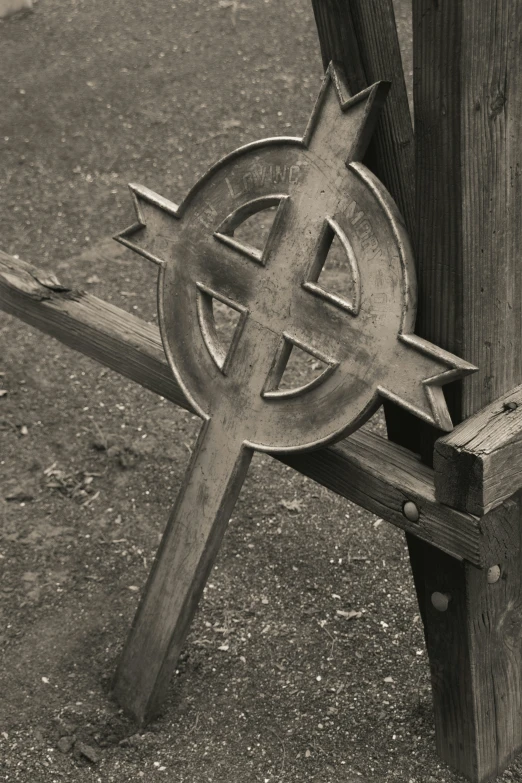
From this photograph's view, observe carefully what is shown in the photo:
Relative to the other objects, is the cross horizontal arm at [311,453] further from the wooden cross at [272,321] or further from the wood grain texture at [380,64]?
the wood grain texture at [380,64]

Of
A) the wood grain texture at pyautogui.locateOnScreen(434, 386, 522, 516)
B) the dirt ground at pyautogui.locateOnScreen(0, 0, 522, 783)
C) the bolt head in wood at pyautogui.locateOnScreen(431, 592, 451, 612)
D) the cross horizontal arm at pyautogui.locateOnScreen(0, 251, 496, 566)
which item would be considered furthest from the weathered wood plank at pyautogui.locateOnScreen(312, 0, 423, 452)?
the dirt ground at pyautogui.locateOnScreen(0, 0, 522, 783)

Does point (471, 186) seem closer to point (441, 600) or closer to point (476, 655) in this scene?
point (441, 600)

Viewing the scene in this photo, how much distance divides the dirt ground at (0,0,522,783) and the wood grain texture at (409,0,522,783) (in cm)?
58

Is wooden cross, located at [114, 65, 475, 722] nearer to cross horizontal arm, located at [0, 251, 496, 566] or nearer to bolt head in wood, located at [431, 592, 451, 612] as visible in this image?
cross horizontal arm, located at [0, 251, 496, 566]

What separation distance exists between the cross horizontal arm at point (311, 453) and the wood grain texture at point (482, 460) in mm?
58

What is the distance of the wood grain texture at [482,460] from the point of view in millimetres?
1990

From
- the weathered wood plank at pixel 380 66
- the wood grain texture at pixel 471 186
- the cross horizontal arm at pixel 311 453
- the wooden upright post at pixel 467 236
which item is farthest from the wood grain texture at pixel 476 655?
the weathered wood plank at pixel 380 66

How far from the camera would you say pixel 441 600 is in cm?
232

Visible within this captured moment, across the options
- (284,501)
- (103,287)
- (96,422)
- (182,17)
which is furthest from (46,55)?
(284,501)

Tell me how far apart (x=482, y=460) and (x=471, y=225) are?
1.47 ft

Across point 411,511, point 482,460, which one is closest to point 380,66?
point 482,460

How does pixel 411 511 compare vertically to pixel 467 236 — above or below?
below

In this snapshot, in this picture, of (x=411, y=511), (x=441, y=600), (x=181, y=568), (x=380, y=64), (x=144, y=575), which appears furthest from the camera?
(x=144, y=575)

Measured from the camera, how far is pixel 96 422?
4.22 metres
